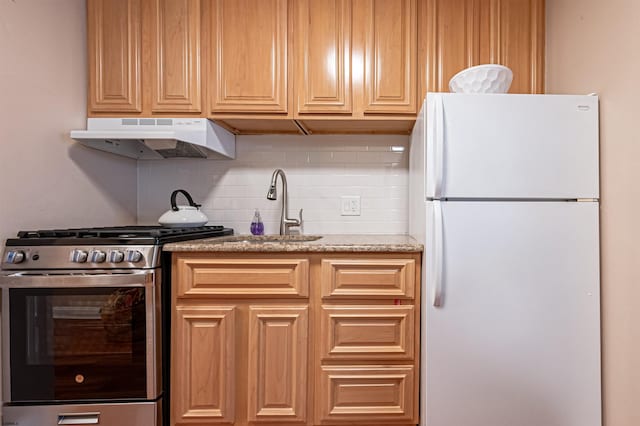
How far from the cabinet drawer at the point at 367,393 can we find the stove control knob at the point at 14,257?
4.23 ft

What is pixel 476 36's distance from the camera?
1.72 metres

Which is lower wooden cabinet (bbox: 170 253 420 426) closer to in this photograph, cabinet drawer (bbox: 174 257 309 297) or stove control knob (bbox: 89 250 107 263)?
cabinet drawer (bbox: 174 257 309 297)

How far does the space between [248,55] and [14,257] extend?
4.40 feet

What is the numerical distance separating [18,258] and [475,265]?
1781 millimetres

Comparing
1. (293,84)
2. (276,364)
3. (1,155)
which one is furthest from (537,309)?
(1,155)

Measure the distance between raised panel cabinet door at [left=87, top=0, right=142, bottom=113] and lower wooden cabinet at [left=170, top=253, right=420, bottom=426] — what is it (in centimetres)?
94

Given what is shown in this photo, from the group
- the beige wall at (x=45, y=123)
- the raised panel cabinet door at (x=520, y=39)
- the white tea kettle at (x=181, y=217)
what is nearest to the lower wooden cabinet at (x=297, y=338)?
the white tea kettle at (x=181, y=217)

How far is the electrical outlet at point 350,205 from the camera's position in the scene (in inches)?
81.9

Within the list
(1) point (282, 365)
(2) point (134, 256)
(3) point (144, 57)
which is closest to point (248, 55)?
(3) point (144, 57)

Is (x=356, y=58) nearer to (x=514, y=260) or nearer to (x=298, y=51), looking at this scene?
(x=298, y=51)

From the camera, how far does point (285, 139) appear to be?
209 centimetres

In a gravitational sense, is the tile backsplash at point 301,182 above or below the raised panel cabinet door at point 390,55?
below

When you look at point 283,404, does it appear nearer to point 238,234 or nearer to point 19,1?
point 238,234

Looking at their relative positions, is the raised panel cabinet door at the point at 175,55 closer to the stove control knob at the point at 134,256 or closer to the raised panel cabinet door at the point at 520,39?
the stove control knob at the point at 134,256
